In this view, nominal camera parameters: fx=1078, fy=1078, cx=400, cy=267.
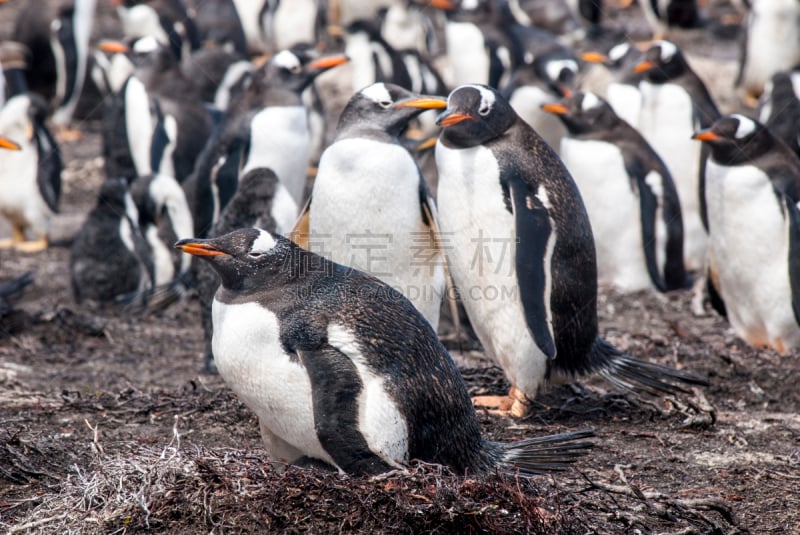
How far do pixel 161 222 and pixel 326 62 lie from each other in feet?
5.55

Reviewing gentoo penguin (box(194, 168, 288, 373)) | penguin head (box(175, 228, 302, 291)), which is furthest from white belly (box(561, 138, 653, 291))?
penguin head (box(175, 228, 302, 291))

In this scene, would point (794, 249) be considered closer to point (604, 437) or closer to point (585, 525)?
point (604, 437)

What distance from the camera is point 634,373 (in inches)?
200

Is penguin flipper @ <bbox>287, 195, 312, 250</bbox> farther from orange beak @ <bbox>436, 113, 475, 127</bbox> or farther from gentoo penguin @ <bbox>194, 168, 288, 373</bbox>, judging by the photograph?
orange beak @ <bbox>436, 113, 475, 127</bbox>

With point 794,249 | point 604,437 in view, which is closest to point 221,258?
point 604,437

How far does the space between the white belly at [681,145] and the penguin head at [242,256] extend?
6.21 metres

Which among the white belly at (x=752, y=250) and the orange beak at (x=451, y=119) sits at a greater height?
the orange beak at (x=451, y=119)

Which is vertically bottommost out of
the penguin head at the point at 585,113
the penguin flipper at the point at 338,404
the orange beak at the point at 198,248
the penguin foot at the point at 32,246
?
the penguin foot at the point at 32,246

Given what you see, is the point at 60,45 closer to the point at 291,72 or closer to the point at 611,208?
the point at 291,72

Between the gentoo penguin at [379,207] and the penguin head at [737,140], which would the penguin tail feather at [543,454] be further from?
the penguin head at [737,140]

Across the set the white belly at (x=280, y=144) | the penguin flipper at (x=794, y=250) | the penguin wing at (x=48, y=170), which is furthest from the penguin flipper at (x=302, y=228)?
the penguin wing at (x=48, y=170)

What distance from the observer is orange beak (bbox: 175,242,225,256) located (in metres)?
3.60

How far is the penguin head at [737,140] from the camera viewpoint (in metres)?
6.42

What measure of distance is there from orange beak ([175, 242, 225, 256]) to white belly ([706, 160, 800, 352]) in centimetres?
383
